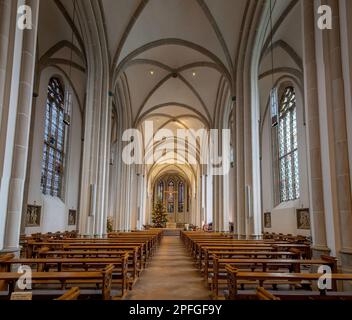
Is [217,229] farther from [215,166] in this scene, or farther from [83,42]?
[83,42]

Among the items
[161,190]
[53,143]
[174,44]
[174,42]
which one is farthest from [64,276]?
[161,190]

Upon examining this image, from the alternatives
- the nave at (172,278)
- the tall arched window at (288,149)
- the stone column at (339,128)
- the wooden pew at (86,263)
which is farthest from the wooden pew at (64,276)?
the tall arched window at (288,149)

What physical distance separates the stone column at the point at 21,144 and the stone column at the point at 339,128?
557cm

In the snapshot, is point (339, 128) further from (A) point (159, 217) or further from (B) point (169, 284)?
(A) point (159, 217)

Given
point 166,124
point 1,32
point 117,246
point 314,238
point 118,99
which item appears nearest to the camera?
point 1,32

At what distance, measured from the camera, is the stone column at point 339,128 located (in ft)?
19.1

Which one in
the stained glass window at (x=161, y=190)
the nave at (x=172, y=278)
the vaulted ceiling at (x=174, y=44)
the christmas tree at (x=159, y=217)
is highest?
the vaulted ceiling at (x=174, y=44)

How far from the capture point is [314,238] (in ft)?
21.6

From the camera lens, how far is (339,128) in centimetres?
609

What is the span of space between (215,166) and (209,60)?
7.48 metres

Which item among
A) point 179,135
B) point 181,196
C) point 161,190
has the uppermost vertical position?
point 179,135

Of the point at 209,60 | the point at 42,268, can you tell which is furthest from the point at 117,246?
the point at 209,60

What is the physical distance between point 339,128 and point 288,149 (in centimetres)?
1158

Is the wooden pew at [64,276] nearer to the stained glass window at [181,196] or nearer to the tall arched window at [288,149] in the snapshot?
the tall arched window at [288,149]
